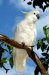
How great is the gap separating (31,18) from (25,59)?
2.52 ft

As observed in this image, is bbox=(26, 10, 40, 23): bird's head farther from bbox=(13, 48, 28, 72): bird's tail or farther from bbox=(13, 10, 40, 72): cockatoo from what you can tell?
bbox=(13, 48, 28, 72): bird's tail

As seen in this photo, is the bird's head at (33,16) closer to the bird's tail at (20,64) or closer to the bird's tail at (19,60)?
the bird's tail at (19,60)

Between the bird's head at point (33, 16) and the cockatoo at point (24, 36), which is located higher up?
the bird's head at point (33, 16)

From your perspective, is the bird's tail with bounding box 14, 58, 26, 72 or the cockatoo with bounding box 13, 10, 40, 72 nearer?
the bird's tail with bounding box 14, 58, 26, 72

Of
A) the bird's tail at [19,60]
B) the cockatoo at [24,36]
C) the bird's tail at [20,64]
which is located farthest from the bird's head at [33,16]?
the bird's tail at [20,64]

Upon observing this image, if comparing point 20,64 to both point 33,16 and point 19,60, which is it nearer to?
point 19,60

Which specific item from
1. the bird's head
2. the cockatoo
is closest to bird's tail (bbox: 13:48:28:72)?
the cockatoo

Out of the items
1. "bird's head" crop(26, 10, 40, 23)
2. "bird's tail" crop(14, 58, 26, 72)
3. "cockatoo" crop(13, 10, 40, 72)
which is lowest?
"bird's tail" crop(14, 58, 26, 72)

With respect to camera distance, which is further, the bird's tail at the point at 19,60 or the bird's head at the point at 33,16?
the bird's head at the point at 33,16

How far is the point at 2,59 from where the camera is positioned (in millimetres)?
2977

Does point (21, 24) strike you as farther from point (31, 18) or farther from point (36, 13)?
point (36, 13)

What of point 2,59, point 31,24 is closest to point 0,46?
point 2,59

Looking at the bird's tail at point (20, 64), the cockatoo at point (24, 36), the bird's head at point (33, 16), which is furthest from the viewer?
the bird's head at point (33, 16)

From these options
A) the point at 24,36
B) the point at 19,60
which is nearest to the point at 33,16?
the point at 24,36
